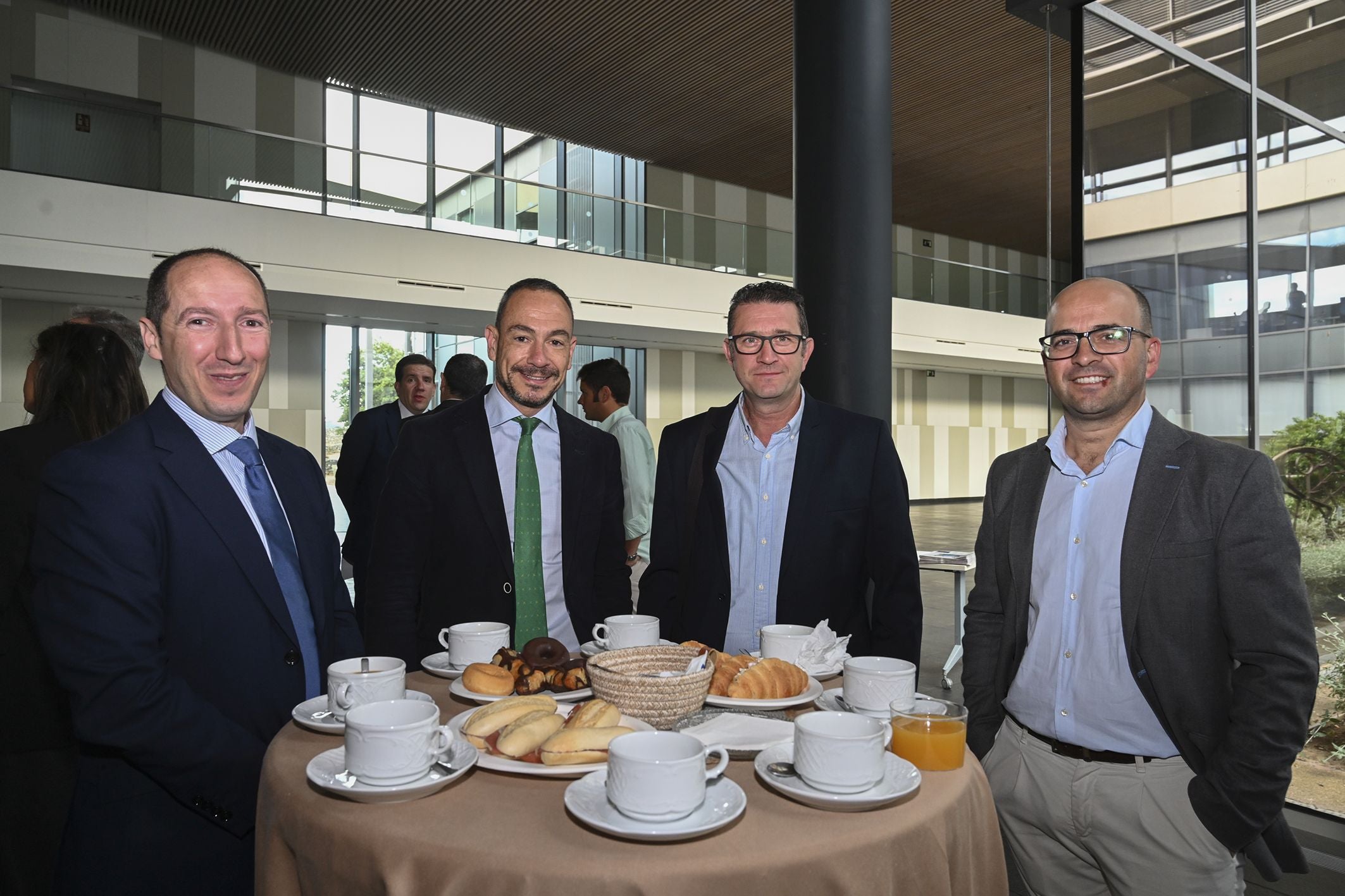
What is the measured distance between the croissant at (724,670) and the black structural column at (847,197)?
2.39m

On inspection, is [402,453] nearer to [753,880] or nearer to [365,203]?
[753,880]

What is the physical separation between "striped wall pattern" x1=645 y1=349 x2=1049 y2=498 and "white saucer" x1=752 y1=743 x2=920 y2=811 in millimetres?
16130

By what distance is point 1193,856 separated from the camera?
184 cm

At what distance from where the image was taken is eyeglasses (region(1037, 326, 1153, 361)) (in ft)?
6.43

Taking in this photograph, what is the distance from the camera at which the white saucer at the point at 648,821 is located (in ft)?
3.57

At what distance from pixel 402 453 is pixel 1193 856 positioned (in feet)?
7.21

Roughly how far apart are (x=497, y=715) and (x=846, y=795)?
583 mm

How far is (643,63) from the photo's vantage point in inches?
432

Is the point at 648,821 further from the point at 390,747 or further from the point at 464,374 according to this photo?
the point at 464,374

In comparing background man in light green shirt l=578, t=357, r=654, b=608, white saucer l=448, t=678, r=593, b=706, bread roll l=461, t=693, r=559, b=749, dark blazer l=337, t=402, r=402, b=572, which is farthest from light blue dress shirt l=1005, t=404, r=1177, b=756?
background man in light green shirt l=578, t=357, r=654, b=608

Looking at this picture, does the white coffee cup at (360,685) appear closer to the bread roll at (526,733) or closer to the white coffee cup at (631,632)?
the bread roll at (526,733)

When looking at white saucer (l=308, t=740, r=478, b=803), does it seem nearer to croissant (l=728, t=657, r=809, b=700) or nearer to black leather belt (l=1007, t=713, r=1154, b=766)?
croissant (l=728, t=657, r=809, b=700)

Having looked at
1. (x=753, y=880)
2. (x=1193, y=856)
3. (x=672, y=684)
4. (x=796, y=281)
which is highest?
(x=796, y=281)

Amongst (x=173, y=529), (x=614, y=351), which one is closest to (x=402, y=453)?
(x=173, y=529)
